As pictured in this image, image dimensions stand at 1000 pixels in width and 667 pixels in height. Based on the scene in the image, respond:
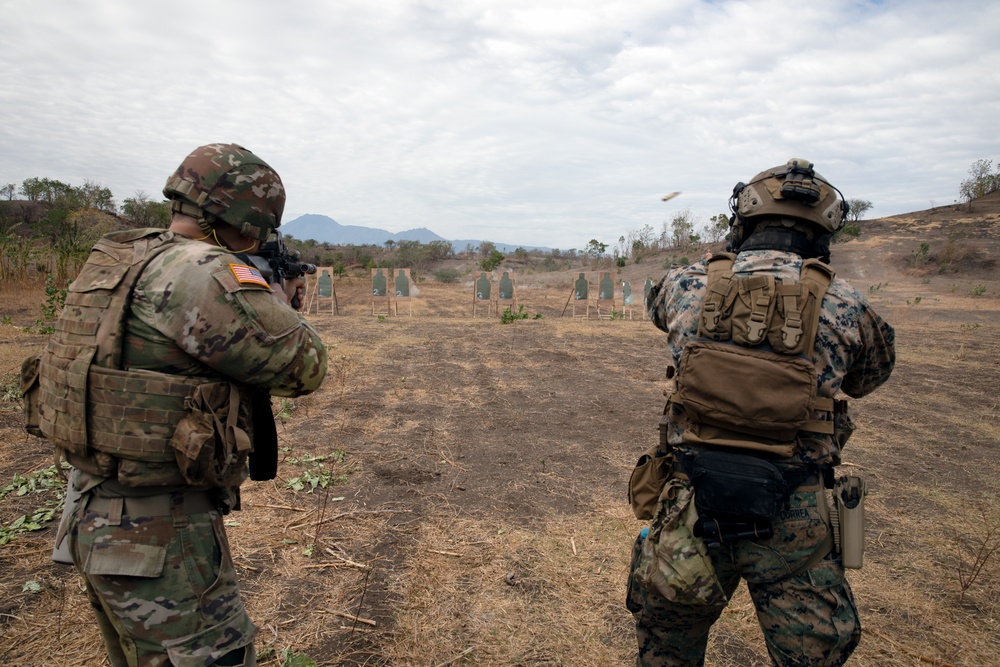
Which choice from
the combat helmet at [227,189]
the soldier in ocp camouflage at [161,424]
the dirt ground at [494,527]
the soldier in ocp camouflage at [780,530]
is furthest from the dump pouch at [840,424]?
the combat helmet at [227,189]

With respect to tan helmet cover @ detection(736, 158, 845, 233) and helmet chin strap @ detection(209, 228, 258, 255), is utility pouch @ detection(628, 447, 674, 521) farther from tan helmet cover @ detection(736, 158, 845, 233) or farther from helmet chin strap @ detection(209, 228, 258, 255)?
helmet chin strap @ detection(209, 228, 258, 255)

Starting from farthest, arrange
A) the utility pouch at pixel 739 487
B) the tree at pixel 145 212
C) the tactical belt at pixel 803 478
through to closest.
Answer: the tree at pixel 145 212, the tactical belt at pixel 803 478, the utility pouch at pixel 739 487

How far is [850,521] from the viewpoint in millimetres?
1779

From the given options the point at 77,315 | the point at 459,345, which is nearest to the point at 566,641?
the point at 77,315

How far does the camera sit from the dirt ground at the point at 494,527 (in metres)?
2.71

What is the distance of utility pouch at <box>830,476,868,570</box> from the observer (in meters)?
1.77

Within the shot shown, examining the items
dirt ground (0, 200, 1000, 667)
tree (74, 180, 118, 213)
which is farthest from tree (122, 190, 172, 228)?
dirt ground (0, 200, 1000, 667)

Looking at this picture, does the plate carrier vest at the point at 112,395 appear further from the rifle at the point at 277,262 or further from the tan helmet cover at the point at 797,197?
the tan helmet cover at the point at 797,197

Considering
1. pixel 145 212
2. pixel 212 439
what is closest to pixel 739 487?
pixel 212 439

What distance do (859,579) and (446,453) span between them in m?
3.25

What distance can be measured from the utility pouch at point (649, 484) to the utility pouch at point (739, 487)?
256 millimetres

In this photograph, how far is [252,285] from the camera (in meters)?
1.64

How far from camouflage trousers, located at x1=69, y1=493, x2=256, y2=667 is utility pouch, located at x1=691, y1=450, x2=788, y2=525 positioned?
1.50 m

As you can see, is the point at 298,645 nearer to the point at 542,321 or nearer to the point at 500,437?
the point at 500,437
